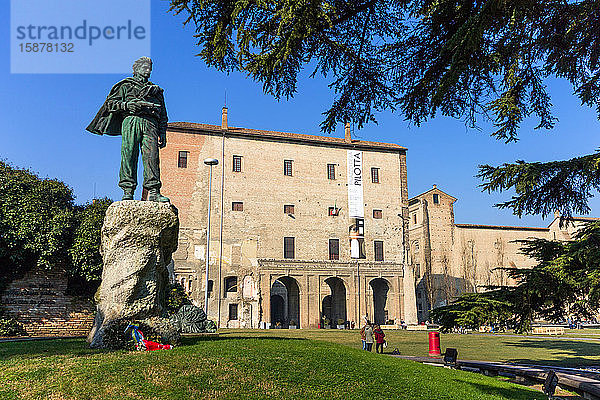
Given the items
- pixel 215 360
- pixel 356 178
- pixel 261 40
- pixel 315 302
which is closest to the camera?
pixel 261 40

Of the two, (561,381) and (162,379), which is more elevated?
(162,379)

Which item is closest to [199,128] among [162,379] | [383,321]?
[383,321]

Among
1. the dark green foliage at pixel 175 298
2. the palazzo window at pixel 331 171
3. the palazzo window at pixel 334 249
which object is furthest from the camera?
the palazzo window at pixel 331 171

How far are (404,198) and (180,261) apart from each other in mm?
20247

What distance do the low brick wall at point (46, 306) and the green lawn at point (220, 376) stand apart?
12.1 m

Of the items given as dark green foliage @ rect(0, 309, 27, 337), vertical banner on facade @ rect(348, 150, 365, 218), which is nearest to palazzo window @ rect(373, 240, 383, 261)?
vertical banner on facade @ rect(348, 150, 365, 218)

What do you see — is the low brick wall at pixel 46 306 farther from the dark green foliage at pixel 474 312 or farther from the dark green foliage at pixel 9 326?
the dark green foliage at pixel 474 312

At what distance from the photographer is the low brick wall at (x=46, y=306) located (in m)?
19.1

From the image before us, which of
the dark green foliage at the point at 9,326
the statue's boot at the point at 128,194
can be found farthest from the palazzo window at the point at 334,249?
the statue's boot at the point at 128,194

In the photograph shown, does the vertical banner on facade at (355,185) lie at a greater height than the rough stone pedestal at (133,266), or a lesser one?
greater

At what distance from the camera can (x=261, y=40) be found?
5.94 meters

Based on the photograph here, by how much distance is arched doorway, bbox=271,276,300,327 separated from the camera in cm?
4034

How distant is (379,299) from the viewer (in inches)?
1725

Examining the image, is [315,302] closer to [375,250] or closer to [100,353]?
[375,250]
